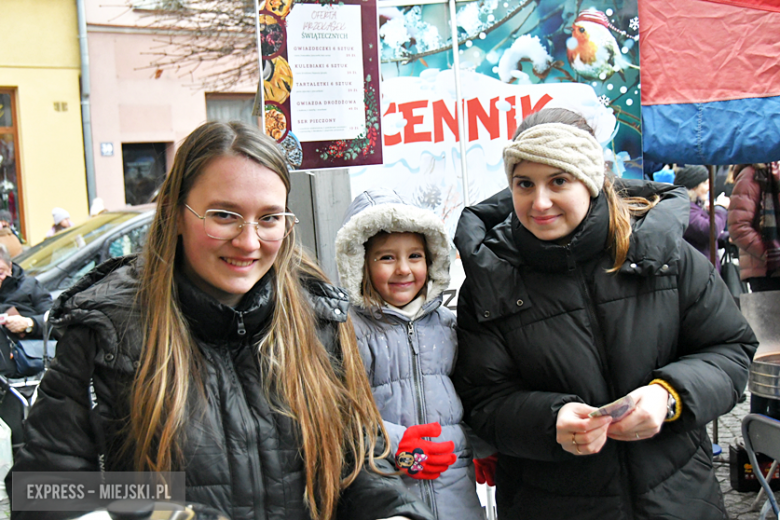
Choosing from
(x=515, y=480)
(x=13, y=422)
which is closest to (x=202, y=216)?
(x=515, y=480)

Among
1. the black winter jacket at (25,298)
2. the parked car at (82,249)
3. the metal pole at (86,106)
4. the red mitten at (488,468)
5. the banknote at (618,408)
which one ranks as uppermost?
the metal pole at (86,106)

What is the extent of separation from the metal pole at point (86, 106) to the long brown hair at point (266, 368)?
12.7m

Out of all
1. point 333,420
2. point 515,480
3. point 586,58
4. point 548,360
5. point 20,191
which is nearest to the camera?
point 333,420

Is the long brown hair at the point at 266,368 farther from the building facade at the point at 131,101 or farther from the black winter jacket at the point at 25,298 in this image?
the building facade at the point at 131,101

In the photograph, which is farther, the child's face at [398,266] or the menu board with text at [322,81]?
the menu board with text at [322,81]

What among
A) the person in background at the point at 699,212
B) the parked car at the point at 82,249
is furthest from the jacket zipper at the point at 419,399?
the parked car at the point at 82,249

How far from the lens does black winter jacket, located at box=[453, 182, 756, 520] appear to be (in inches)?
77.1

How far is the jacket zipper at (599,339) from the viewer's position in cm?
197

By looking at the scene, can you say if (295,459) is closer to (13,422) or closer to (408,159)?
(408,159)

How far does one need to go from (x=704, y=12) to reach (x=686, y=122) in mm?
540

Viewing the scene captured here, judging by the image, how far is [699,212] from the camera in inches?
243

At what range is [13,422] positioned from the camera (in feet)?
13.9

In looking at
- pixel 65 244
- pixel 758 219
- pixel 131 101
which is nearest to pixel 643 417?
pixel 758 219

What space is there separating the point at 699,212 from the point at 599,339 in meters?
4.72
